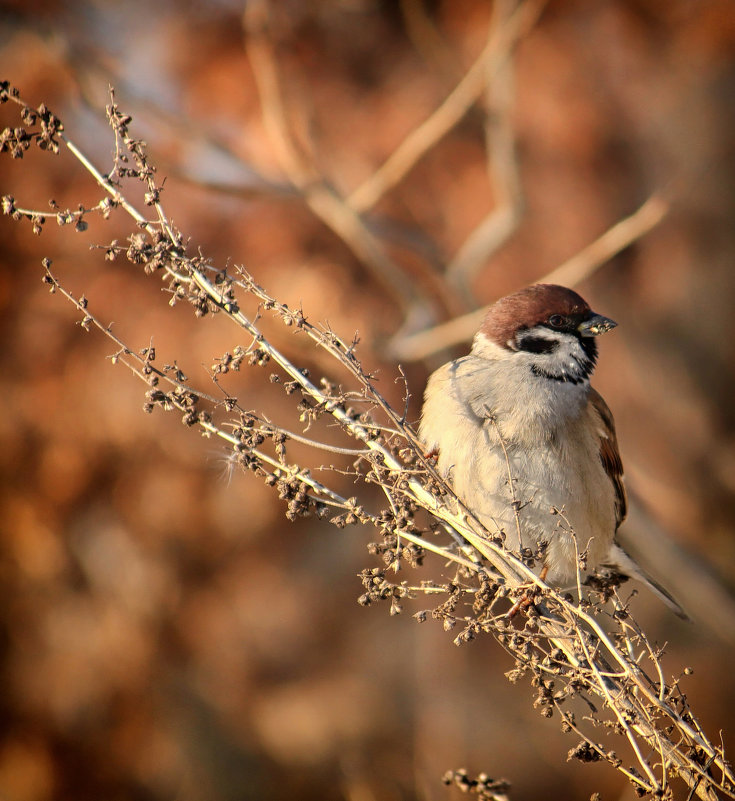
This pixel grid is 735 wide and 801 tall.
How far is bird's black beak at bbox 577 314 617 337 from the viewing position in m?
2.96

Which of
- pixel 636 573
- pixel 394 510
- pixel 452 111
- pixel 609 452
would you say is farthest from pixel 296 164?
pixel 394 510

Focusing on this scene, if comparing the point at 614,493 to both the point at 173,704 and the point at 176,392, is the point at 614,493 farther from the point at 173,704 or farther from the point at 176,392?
the point at 173,704

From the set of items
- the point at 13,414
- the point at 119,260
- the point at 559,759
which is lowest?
the point at 559,759

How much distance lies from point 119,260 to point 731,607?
5324 mm

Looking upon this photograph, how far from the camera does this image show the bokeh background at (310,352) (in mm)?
5496

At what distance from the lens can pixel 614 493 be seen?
10.5 ft

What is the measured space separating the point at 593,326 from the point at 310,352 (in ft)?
8.90

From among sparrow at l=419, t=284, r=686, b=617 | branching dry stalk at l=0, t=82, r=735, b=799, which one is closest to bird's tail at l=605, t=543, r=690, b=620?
sparrow at l=419, t=284, r=686, b=617

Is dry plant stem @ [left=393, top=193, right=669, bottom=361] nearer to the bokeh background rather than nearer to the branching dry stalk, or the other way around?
the bokeh background

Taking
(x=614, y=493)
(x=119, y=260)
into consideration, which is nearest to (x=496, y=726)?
(x=614, y=493)

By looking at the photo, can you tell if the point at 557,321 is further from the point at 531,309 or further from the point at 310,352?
the point at 310,352

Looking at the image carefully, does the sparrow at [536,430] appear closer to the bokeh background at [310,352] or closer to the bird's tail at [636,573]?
the bird's tail at [636,573]

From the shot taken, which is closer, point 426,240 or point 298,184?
point 298,184

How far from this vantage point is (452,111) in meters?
5.36
